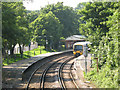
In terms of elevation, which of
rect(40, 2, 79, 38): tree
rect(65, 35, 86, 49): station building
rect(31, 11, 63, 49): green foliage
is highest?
rect(40, 2, 79, 38): tree

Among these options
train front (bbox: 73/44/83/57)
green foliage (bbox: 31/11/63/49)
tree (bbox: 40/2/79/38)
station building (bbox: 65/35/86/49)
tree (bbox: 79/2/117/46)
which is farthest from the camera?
tree (bbox: 40/2/79/38)

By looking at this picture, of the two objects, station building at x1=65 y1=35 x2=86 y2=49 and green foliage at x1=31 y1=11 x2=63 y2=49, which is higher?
green foliage at x1=31 y1=11 x2=63 y2=49

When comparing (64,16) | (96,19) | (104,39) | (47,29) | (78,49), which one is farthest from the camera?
(64,16)

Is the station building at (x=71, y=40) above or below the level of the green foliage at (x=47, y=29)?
below

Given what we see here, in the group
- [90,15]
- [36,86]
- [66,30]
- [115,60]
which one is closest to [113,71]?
[115,60]

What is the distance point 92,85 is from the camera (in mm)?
13211

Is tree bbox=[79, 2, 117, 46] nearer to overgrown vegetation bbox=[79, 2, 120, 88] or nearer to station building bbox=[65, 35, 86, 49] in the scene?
overgrown vegetation bbox=[79, 2, 120, 88]

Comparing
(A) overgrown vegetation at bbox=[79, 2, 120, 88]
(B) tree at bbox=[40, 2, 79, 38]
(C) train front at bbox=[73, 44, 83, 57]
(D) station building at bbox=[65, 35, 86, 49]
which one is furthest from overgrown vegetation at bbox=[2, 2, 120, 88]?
(B) tree at bbox=[40, 2, 79, 38]

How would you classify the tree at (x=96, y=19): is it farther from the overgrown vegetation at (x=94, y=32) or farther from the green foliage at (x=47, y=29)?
the green foliage at (x=47, y=29)

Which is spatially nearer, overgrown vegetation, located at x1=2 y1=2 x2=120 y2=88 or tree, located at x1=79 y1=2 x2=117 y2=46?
overgrown vegetation, located at x1=2 y1=2 x2=120 y2=88

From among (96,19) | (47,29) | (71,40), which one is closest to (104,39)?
(96,19)

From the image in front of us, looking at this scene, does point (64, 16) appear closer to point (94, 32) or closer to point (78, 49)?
point (78, 49)

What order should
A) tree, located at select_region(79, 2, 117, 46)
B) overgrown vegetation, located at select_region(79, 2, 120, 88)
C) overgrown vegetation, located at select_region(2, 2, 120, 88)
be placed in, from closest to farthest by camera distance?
overgrown vegetation, located at select_region(79, 2, 120, 88) < overgrown vegetation, located at select_region(2, 2, 120, 88) < tree, located at select_region(79, 2, 117, 46)

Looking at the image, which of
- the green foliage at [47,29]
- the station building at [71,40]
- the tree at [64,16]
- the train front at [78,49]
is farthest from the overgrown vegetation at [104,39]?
the tree at [64,16]
